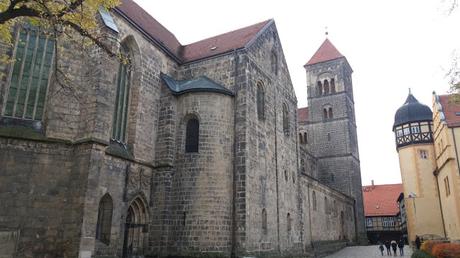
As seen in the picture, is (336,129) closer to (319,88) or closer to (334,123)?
(334,123)

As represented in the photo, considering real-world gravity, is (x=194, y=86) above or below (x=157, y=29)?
below

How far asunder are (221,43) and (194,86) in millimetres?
4794

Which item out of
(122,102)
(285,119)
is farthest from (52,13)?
(285,119)

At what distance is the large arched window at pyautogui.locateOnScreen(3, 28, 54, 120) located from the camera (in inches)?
551

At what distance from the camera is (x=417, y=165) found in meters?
36.1

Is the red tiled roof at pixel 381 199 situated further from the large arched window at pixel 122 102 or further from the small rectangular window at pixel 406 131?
the large arched window at pixel 122 102

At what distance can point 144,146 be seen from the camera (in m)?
18.5

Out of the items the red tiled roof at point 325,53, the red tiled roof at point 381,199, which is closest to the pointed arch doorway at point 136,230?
the red tiled roof at point 325,53

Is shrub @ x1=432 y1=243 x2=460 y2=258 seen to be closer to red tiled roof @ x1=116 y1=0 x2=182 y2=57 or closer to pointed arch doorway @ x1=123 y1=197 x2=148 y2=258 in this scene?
pointed arch doorway @ x1=123 y1=197 x2=148 y2=258

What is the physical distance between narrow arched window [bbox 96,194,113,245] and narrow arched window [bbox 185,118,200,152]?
484cm

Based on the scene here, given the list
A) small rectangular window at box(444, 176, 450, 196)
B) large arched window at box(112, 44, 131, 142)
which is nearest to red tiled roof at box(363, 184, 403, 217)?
small rectangular window at box(444, 176, 450, 196)

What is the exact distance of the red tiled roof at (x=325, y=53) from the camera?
4916 cm

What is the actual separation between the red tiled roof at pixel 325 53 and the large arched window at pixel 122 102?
3524 cm

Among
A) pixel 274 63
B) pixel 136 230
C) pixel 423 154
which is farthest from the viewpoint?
pixel 423 154
